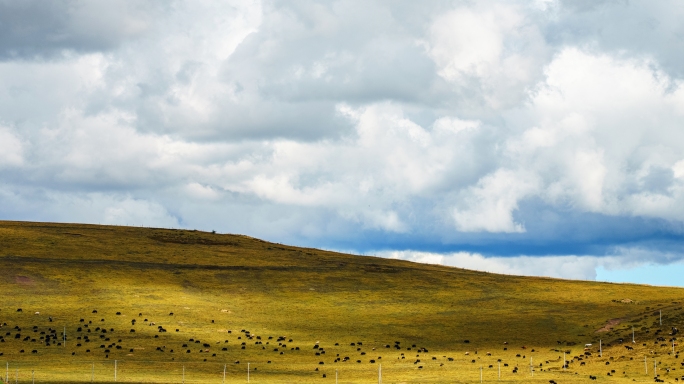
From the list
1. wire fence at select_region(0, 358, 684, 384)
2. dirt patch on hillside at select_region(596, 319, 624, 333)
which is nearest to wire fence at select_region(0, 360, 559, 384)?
wire fence at select_region(0, 358, 684, 384)

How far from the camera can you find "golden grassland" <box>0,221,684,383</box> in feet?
302

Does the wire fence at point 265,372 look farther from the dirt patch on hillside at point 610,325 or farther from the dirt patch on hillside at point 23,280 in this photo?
the dirt patch on hillside at point 23,280

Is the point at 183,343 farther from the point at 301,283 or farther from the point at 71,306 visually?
the point at 301,283

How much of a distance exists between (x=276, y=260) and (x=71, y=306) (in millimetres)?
55699

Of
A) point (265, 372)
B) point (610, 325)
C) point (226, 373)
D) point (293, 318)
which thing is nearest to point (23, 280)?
point (293, 318)

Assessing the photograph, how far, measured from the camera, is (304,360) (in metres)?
101

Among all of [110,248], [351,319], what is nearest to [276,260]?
[110,248]

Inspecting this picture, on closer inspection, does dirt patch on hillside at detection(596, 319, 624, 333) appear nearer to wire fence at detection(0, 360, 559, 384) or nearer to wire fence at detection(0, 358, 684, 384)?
wire fence at detection(0, 358, 684, 384)

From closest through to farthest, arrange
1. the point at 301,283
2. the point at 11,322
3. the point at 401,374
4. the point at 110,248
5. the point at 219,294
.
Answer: the point at 401,374
the point at 11,322
the point at 219,294
the point at 301,283
the point at 110,248

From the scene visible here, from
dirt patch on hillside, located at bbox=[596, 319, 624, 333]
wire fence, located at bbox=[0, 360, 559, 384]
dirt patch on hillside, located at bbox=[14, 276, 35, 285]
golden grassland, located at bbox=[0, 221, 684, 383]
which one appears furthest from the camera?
dirt patch on hillside, located at bbox=[14, 276, 35, 285]

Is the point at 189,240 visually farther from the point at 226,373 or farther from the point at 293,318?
the point at 226,373

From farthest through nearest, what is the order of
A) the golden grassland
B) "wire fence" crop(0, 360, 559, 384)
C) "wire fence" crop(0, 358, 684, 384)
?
the golden grassland
"wire fence" crop(0, 358, 684, 384)
"wire fence" crop(0, 360, 559, 384)

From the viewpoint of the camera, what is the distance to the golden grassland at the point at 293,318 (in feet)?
302

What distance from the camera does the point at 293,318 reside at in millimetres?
127438
